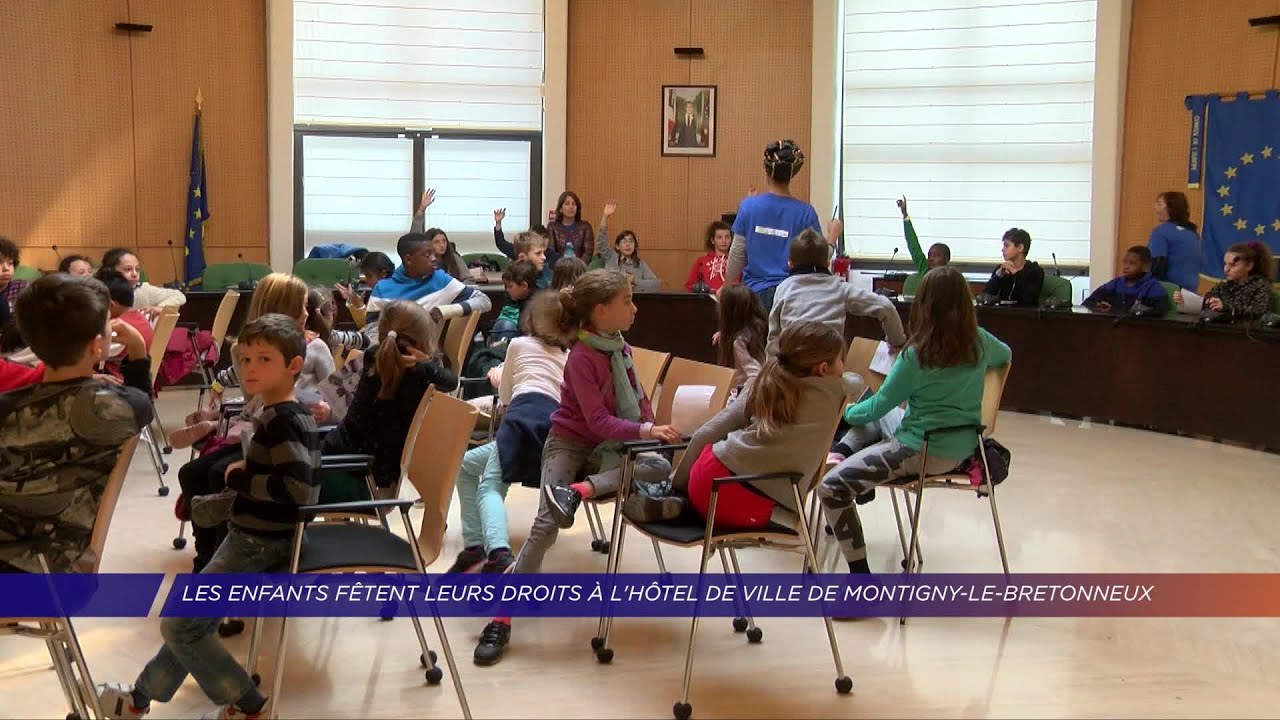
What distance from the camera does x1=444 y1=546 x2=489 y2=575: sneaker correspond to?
14.6ft

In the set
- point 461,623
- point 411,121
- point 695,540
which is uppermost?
point 411,121

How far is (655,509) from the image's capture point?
3.79 meters

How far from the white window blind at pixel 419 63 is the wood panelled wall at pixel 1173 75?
16.1 ft

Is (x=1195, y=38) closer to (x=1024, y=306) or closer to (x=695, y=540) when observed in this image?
(x=1024, y=306)

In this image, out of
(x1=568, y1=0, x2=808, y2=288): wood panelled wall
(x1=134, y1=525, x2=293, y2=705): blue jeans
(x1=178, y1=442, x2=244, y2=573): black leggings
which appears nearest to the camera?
(x1=134, y1=525, x2=293, y2=705): blue jeans

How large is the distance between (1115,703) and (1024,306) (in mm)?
5496

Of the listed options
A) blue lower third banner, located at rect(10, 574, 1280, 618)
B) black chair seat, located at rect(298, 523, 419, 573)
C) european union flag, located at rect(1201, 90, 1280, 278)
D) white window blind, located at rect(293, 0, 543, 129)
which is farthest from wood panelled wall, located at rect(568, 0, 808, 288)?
black chair seat, located at rect(298, 523, 419, 573)

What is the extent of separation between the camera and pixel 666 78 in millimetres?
11453

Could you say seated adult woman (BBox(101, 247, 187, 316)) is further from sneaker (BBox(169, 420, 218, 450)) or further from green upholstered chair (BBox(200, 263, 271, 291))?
sneaker (BBox(169, 420, 218, 450))

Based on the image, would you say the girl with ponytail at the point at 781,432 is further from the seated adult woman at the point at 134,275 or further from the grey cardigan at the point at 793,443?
the seated adult woman at the point at 134,275

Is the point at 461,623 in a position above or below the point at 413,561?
below

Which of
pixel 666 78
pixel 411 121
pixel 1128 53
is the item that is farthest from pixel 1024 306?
pixel 411 121

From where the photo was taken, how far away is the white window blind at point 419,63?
1091cm

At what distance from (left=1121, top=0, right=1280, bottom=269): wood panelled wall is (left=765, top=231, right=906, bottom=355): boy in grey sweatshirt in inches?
210
